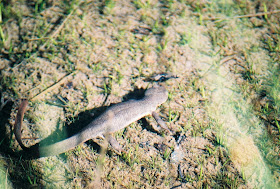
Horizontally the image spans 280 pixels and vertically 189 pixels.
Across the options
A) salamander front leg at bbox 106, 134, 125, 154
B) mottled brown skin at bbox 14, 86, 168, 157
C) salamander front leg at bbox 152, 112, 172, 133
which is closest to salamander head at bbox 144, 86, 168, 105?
mottled brown skin at bbox 14, 86, 168, 157

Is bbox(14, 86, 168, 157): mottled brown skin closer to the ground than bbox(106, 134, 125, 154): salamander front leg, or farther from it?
farther from it

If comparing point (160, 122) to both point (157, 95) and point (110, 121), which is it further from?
point (110, 121)

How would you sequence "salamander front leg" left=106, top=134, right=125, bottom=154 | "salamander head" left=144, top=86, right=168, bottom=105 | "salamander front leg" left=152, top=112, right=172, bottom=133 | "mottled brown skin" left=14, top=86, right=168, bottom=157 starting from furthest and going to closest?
1. "salamander head" left=144, top=86, right=168, bottom=105
2. "salamander front leg" left=152, top=112, right=172, bottom=133
3. "salamander front leg" left=106, top=134, right=125, bottom=154
4. "mottled brown skin" left=14, top=86, right=168, bottom=157

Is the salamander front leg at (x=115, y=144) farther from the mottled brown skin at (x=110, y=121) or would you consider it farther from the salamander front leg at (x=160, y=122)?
the salamander front leg at (x=160, y=122)

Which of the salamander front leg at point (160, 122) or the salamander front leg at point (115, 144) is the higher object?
the salamander front leg at point (160, 122)

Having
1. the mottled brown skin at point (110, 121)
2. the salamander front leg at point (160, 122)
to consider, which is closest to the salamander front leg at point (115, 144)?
the mottled brown skin at point (110, 121)

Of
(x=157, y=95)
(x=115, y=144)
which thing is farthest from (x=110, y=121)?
(x=157, y=95)

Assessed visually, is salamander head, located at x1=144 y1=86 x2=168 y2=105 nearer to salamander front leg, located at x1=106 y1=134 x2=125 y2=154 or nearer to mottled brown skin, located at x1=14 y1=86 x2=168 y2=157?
mottled brown skin, located at x1=14 y1=86 x2=168 y2=157
